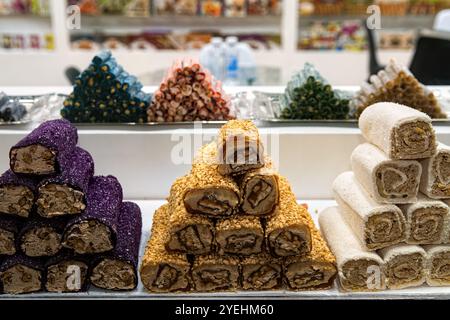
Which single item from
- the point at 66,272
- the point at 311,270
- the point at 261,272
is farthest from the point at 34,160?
the point at 311,270

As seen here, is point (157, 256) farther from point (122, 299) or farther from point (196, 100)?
point (196, 100)

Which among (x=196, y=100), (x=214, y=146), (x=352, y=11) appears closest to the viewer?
(x=214, y=146)

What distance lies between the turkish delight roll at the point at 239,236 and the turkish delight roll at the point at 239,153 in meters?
0.17

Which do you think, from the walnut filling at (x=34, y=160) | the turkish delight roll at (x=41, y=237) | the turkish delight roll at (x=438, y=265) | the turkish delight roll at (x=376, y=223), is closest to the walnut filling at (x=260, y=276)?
the turkish delight roll at (x=376, y=223)

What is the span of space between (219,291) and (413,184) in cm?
80

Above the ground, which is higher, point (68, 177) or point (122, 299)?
point (68, 177)

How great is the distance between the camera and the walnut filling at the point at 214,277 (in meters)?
1.96

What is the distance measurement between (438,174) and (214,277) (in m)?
0.88

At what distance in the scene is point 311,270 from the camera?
1984mm

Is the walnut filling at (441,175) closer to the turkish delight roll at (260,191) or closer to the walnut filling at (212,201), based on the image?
the turkish delight roll at (260,191)

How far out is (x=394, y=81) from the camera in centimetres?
255

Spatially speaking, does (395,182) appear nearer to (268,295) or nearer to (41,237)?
(268,295)

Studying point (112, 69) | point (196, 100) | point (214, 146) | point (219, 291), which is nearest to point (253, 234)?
point (219, 291)
